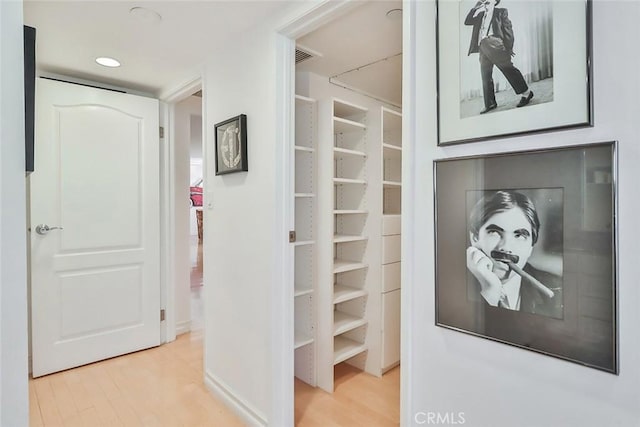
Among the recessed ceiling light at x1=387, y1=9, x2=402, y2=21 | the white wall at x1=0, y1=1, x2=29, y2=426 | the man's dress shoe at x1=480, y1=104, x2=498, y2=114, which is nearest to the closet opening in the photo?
the recessed ceiling light at x1=387, y1=9, x2=402, y2=21

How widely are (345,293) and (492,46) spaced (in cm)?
186

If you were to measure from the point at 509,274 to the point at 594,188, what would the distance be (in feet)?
1.00

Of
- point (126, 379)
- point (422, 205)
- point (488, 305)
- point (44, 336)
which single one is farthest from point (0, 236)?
point (44, 336)

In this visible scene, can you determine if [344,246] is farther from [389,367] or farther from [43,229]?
[43,229]

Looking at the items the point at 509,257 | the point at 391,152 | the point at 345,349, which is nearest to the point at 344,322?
the point at 345,349

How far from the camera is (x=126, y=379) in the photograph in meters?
2.45

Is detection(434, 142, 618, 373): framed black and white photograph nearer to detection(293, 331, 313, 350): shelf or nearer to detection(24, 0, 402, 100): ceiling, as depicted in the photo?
detection(24, 0, 402, 100): ceiling

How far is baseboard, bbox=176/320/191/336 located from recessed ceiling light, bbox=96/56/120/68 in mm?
2254

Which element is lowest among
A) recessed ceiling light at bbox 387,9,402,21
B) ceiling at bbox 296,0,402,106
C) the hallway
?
the hallway

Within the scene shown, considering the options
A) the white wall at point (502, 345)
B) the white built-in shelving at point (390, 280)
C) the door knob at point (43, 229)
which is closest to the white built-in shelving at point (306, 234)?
the white built-in shelving at point (390, 280)

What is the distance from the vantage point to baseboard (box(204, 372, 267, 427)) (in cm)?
191

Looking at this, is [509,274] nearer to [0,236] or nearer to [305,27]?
[0,236]

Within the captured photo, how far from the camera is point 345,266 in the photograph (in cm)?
249

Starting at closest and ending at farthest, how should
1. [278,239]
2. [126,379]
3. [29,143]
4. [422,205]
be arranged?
[29,143]
[422,205]
[278,239]
[126,379]
